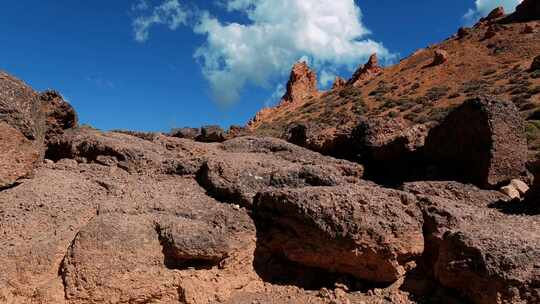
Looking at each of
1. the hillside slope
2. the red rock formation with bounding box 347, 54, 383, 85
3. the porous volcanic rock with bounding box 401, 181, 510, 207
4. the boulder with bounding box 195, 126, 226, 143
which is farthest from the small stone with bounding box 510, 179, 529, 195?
the red rock formation with bounding box 347, 54, 383, 85

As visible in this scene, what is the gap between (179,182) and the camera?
5.77m

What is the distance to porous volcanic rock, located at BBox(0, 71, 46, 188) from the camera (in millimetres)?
5047

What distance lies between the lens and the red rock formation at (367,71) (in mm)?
54900

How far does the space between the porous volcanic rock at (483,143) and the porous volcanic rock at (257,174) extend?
1210 millimetres

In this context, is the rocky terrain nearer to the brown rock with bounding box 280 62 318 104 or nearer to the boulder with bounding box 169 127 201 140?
the boulder with bounding box 169 127 201 140

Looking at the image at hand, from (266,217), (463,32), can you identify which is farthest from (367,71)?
(266,217)

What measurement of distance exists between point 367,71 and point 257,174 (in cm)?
5236

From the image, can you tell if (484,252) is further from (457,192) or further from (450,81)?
(450,81)

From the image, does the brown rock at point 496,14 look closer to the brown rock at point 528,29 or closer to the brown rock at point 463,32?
the brown rock at point 463,32

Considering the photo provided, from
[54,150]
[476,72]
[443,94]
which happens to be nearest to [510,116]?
[54,150]

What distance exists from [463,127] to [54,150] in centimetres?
534

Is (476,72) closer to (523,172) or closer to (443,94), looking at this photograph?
(443,94)

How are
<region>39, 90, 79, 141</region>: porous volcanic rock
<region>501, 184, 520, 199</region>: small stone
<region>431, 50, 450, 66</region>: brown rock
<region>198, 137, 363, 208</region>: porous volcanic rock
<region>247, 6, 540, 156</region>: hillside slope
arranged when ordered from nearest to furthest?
<region>198, 137, 363, 208</region>: porous volcanic rock, <region>501, 184, 520, 199</region>: small stone, <region>39, 90, 79, 141</region>: porous volcanic rock, <region>247, 6, 540, 156</region>: hillside slope, <region>431, 50, 450, 66</region>: brown rock

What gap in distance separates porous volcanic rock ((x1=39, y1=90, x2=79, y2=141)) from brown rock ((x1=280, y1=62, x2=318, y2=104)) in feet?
173
